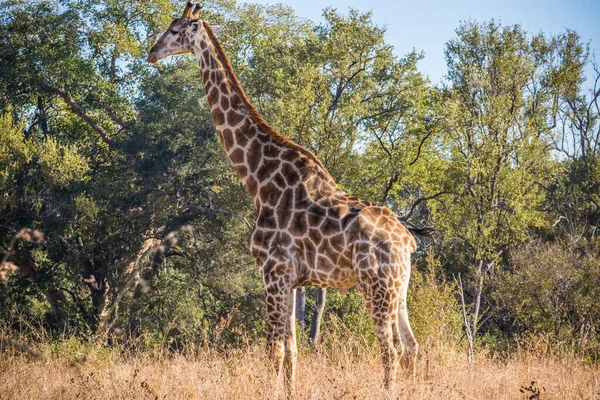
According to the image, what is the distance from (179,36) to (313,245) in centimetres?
331

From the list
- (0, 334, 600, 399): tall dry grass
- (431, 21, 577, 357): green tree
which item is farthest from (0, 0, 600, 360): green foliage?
(0, 334, 600, 399): tall dry grass

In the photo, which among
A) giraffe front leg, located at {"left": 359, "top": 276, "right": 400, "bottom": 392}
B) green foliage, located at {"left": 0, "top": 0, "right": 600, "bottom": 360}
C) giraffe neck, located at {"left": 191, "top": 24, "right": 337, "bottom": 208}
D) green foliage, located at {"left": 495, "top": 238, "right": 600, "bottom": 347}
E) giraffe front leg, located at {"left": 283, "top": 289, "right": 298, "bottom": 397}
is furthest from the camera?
green foliage, located at {"left": 0, "top": 0, "right": 600, "bottom": 360}

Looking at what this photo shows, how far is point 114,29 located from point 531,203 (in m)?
19.4

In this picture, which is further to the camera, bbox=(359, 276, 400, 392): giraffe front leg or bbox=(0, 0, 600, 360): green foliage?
bbox=(0, 0, 600, 360): green foliage

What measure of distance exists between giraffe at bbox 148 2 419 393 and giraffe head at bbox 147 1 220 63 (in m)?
1.51

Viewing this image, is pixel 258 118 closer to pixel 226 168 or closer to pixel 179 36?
pixel 179 36

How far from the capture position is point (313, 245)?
7.61 meters

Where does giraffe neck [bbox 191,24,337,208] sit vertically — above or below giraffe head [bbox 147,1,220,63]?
below

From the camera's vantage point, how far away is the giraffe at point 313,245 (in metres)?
7.29

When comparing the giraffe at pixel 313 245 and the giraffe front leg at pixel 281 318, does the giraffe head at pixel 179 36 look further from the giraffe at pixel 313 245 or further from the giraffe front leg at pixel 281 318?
the giraffe front leg at pixel 281 318

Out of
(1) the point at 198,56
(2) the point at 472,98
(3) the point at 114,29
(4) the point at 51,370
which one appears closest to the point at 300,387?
(4) the point at 51,370

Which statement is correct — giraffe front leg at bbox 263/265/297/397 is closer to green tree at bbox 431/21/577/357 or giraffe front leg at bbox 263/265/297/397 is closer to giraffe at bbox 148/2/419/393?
giraffe at bbox 148/2/419/393

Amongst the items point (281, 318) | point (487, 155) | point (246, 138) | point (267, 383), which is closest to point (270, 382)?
point (267, 383)

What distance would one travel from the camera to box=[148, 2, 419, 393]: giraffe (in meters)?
7.29
